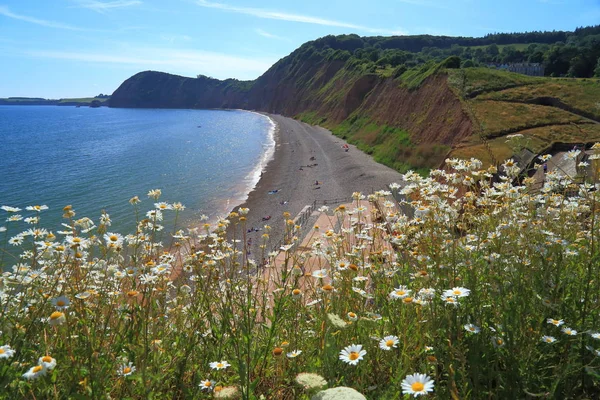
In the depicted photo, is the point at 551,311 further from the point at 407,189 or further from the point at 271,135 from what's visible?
the point at 271,135

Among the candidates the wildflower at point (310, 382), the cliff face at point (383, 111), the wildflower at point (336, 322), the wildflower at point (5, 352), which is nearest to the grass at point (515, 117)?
the cliff face at point (383, 111)

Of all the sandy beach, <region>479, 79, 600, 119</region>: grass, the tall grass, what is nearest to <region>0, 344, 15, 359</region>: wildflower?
the tall grass

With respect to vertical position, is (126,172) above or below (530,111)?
below

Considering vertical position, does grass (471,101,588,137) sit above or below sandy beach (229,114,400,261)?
above

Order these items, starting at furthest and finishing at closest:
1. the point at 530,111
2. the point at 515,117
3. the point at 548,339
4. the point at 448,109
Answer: the point at 448,109 → the point at 530,111 → the point at 515,117 → the point at 548,339

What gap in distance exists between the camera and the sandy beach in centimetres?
3028

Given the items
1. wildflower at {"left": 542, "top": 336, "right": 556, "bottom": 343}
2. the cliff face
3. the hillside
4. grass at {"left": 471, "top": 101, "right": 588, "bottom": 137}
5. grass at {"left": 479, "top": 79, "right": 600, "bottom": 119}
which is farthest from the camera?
the cliff face

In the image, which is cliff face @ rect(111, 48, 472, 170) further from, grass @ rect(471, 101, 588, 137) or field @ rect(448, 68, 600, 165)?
field @ rect(448, 68, 600, 165)

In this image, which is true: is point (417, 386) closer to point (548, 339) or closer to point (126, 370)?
point (548, 339)

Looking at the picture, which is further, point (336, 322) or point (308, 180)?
point (308, 180)

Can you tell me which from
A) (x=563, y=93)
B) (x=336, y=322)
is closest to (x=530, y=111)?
(x=563, y=93)

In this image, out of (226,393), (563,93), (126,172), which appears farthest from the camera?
(126,172)

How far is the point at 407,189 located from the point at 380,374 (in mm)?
2304

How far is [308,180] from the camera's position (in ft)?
128
